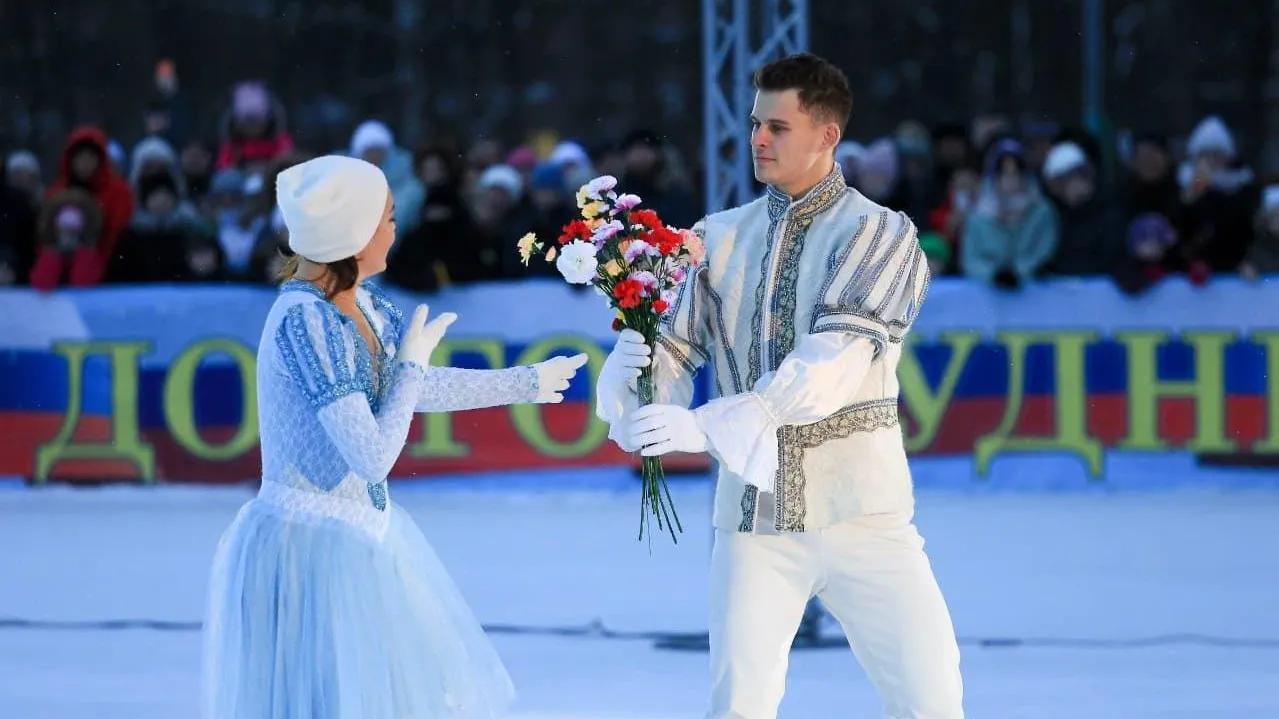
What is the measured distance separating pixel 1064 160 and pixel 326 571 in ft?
24.1

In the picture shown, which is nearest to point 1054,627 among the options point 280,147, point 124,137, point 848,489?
point 848,489

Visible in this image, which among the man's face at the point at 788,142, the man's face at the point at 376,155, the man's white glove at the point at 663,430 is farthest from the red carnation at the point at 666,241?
the man's face at the point at 376,155

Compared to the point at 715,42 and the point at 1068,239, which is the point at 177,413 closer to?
the point at 715,42

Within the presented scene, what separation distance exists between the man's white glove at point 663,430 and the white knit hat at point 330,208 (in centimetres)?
71

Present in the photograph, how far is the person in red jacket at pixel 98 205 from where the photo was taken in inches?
436

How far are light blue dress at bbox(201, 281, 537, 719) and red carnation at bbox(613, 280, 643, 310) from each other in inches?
18.1

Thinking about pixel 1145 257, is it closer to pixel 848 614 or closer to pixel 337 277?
pixel 848 614

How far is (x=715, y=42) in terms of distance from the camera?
830cm

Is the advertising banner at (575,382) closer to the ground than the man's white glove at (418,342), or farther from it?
closer to the ground

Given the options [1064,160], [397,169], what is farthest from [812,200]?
[397,169]

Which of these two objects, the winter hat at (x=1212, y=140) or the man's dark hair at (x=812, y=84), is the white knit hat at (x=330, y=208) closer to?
the man's dark hair at (x=812, y=84)

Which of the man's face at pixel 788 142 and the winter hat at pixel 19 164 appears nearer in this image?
the man's face at pixel 788 142

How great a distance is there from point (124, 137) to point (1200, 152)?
31.0 ft

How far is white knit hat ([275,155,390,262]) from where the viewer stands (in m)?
4.23
